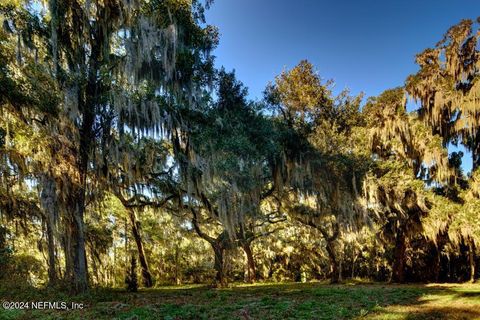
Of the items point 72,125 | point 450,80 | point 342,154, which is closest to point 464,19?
point 450,80

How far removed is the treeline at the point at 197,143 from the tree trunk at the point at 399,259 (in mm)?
59

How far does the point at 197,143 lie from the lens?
37.8 ft

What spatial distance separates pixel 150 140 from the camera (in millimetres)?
12305

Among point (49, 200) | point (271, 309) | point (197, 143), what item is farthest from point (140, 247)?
point (271, 309)

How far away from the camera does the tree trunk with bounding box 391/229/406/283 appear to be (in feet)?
54.1

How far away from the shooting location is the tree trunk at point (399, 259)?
16.5 m

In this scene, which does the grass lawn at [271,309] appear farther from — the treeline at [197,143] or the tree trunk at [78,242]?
the treeline at [197,143]

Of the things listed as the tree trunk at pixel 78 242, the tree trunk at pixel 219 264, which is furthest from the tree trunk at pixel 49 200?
the tree trunk at pixel 219 264

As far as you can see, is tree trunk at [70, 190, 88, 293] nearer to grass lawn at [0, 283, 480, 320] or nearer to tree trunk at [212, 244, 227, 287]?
grass lawn at [0, 283, 480, 320]

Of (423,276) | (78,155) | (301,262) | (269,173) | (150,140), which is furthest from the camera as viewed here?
(301,262)

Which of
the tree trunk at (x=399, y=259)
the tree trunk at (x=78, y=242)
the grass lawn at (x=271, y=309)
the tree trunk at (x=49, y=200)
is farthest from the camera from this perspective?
the tree trunk at (x=399, y=259)

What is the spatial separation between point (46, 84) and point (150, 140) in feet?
12.4

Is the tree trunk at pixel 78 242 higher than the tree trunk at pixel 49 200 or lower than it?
lower

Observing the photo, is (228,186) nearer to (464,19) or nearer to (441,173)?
(441,173)
